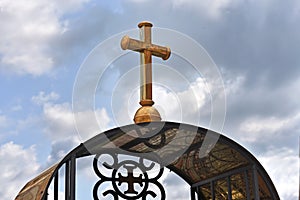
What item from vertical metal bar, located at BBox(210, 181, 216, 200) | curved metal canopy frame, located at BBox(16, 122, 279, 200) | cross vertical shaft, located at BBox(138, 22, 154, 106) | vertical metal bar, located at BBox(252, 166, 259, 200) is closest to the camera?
curved metal canopy frame, located at BBox(16, 122, 279, 200)

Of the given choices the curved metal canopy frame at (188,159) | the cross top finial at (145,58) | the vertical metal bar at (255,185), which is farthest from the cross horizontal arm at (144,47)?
the vertical metal bar at (255,185)

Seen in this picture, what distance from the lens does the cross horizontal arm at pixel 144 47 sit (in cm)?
670

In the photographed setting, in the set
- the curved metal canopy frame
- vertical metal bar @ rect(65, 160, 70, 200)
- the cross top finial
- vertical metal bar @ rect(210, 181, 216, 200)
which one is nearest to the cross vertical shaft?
the cross top finial

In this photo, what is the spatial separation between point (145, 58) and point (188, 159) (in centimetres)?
130

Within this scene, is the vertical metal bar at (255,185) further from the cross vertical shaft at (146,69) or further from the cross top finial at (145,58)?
the cross vertical shaft at (146,69)

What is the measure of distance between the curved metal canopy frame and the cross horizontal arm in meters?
0.94

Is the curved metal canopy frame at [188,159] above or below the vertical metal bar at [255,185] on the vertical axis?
above

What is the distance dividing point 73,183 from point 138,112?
1048 millimetres

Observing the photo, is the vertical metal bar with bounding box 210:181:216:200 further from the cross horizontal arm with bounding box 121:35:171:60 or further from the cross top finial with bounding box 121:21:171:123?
the cross horizontal arm with bounding box 121:35:171:60

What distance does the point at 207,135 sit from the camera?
6367mm

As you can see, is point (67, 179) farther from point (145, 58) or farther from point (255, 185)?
point (255, 185)

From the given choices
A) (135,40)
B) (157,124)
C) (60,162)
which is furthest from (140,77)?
(60,162)

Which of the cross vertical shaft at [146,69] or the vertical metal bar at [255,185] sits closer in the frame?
the vertical metal bar at [255,185]

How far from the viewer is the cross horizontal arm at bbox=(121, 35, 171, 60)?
670cm
